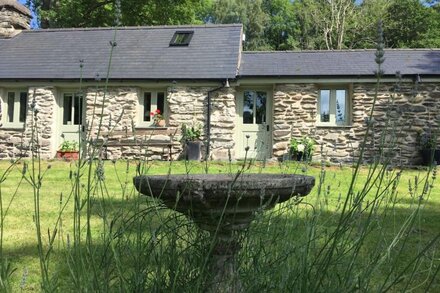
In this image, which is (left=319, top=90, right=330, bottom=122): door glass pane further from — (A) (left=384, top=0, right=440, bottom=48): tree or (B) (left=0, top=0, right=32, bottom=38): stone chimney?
(A) (left=384, top=0, right=440, bottom=48): tree

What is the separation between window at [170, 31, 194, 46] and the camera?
17.0 meters

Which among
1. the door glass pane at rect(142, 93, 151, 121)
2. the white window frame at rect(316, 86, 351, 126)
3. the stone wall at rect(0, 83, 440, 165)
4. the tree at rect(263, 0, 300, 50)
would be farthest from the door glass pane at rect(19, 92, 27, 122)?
the tree at rect(263, 0, 300, 50)

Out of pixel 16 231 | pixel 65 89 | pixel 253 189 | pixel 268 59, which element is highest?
pixel 268 59

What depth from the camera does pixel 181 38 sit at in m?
17.4

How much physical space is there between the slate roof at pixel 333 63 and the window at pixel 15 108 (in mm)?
7991

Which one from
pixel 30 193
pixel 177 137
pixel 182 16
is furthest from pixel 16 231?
pixel 182 16

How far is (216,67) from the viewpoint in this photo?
15.2 m

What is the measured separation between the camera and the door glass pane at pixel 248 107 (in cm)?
1563

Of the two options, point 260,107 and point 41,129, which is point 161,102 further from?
point 41,129

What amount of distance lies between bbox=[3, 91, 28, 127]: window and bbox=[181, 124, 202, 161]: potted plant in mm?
6084

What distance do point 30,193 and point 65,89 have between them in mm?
9438

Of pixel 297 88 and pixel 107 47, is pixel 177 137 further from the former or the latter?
pixel 107 47

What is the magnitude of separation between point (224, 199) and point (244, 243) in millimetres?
1522

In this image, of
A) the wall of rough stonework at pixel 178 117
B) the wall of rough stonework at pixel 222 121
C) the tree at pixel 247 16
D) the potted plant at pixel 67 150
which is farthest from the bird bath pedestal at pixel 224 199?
the tree at pixel 247 16
